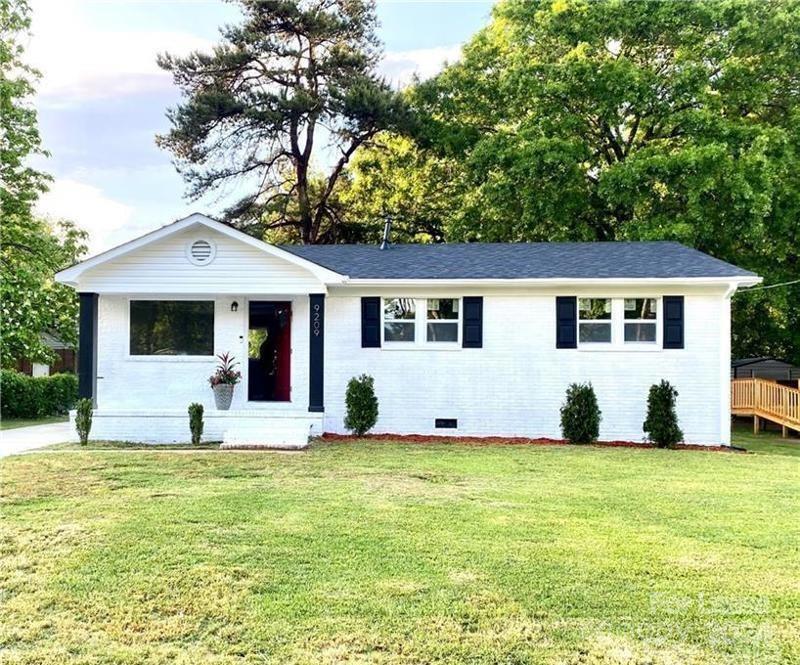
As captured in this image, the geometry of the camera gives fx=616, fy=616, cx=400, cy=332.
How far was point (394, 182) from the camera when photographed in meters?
23.0

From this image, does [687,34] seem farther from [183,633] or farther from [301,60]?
[183,633]

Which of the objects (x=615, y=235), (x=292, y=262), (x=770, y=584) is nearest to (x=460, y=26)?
(x=615, y=235)

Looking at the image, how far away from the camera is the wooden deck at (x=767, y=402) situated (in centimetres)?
1535

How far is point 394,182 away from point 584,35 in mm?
7972

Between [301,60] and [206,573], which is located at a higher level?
[301,60]

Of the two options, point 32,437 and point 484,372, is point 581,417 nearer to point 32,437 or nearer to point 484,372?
point 484,372

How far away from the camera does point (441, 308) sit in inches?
485

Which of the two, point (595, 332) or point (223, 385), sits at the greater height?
point (595, 332)

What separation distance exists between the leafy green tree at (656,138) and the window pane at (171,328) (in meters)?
10.0

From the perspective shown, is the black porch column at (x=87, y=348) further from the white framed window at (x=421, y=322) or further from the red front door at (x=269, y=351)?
the white framed window at (x=421, y=322)

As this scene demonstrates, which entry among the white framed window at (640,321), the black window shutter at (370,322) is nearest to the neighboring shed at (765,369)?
Result: the white framed window at (640,321)

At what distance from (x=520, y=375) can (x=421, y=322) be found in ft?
7.22

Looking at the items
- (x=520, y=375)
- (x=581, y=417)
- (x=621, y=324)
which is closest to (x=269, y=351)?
(x=520, y=375)

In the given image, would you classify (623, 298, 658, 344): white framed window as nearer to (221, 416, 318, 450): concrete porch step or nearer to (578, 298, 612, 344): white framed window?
(578, 298, 612, 344): white framed window
